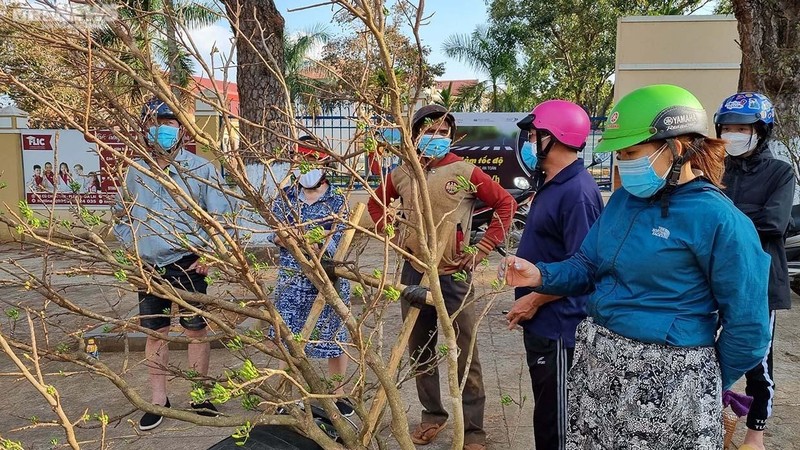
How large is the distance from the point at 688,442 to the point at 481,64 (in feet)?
63.3

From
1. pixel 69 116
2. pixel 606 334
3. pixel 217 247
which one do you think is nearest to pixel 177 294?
pixel 217 247

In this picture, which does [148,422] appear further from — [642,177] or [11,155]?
[11,155]

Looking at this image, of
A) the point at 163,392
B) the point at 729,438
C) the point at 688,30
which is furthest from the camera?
the point at 688,30

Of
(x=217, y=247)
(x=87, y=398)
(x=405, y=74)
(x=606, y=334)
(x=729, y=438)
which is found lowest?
(x=87, y=398)

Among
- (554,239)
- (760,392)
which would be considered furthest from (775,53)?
(554,239)

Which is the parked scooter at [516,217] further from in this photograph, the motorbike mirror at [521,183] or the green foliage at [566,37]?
the green foliage at [566,37]

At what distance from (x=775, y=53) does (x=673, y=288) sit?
223 inches

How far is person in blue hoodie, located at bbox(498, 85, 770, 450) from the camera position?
5.62 ft

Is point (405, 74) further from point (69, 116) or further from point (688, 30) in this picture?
point (688, 30)

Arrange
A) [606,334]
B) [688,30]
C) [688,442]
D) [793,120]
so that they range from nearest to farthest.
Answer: [688,442]
[606,334]
[793,120]
[688,30]

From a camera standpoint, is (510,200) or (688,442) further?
(510,200)

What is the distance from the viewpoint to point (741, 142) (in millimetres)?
2895

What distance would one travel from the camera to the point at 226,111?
5.44ft

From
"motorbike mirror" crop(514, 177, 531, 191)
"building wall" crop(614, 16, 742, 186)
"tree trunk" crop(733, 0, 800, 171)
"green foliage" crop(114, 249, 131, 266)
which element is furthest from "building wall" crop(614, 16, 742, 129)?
"green foliage" crop(114, 249, 131, 266)
